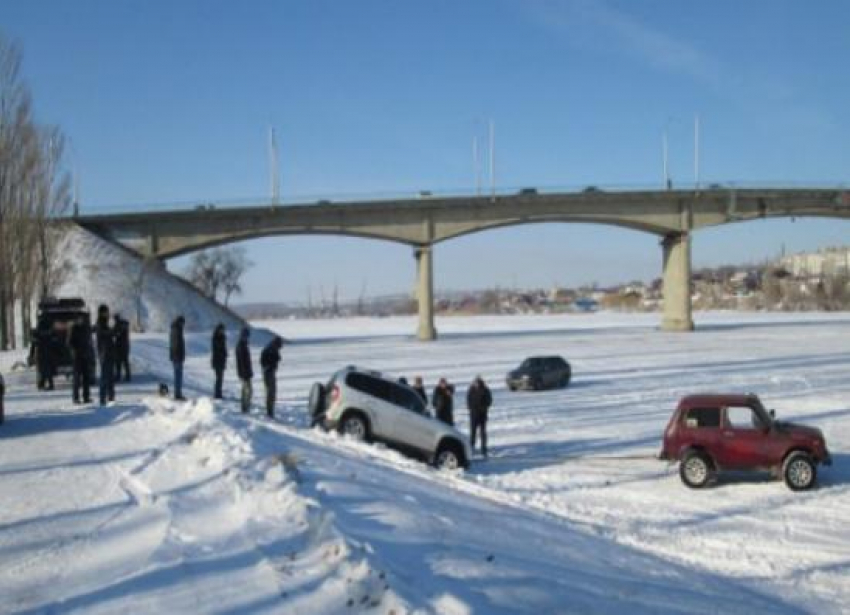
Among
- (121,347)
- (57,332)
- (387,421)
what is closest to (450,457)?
(387,421)

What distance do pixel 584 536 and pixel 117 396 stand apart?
41.4ft

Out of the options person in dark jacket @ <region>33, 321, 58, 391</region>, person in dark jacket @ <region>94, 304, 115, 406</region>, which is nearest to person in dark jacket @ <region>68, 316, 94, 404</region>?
person in dark jacket @ <region>94, 304, 115, 406</region>

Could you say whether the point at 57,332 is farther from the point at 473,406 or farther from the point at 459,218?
the point at 459,218

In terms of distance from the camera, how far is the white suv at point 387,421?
16.1m

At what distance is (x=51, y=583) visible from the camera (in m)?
5.96

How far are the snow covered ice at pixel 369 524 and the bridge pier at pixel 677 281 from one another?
49.3 m

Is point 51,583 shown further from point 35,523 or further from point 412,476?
point 412,476

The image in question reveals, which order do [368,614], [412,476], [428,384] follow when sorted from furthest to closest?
A: [428,384] → [412,476] → [368,614]

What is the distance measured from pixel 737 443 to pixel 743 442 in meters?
0.11

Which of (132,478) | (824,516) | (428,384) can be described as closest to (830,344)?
(428,384)

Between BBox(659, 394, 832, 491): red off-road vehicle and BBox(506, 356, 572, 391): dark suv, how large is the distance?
1656 cm

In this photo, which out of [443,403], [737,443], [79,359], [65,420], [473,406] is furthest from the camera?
[443,403]

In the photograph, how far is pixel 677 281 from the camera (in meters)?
70.2

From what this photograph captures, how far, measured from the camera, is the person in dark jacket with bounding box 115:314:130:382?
2084cm
